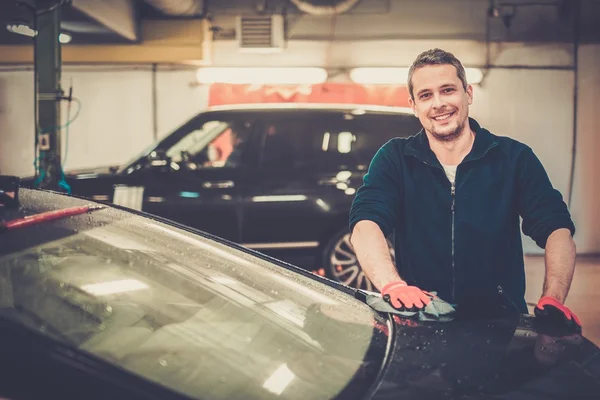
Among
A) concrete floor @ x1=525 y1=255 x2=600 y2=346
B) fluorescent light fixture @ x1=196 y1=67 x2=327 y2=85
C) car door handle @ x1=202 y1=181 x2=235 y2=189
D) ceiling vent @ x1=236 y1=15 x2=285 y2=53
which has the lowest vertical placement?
concrete floor @ x1=525 y1=255 x2=600 y2=346

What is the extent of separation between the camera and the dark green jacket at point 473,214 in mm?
2361

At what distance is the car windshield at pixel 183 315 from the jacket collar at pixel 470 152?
0.58m

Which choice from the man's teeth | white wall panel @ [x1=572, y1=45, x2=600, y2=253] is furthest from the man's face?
white wall panel @ [x1=572, y1=45, x2=600, y2=253]

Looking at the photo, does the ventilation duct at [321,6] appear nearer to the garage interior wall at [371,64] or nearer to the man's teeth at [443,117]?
the garage interior wall at [371,64]

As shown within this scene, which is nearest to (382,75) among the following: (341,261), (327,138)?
(327,138)

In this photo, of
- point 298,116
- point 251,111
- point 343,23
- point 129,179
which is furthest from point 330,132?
point 343,23

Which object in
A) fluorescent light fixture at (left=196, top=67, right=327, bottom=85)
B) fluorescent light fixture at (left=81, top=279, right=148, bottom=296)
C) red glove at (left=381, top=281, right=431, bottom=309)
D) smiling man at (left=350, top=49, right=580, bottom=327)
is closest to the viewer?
fluorescent light fixture at (left=81, top=279, right=148, bottom=296)

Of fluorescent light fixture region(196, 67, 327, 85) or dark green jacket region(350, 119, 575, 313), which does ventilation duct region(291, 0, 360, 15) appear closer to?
fluorescent light fixture region(196, 67, 327, 85)

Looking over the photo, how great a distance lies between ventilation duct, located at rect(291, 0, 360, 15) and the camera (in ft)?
30.1

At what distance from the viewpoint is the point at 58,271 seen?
1.84 metres

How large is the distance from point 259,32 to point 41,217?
8.10m

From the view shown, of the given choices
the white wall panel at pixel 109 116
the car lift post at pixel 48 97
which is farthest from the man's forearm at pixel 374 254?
the white wall panel at pixel 109 116

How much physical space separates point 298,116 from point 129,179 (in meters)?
1.69

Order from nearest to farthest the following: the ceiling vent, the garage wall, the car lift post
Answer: the car lift post → the ceiling vent → the garage wall
